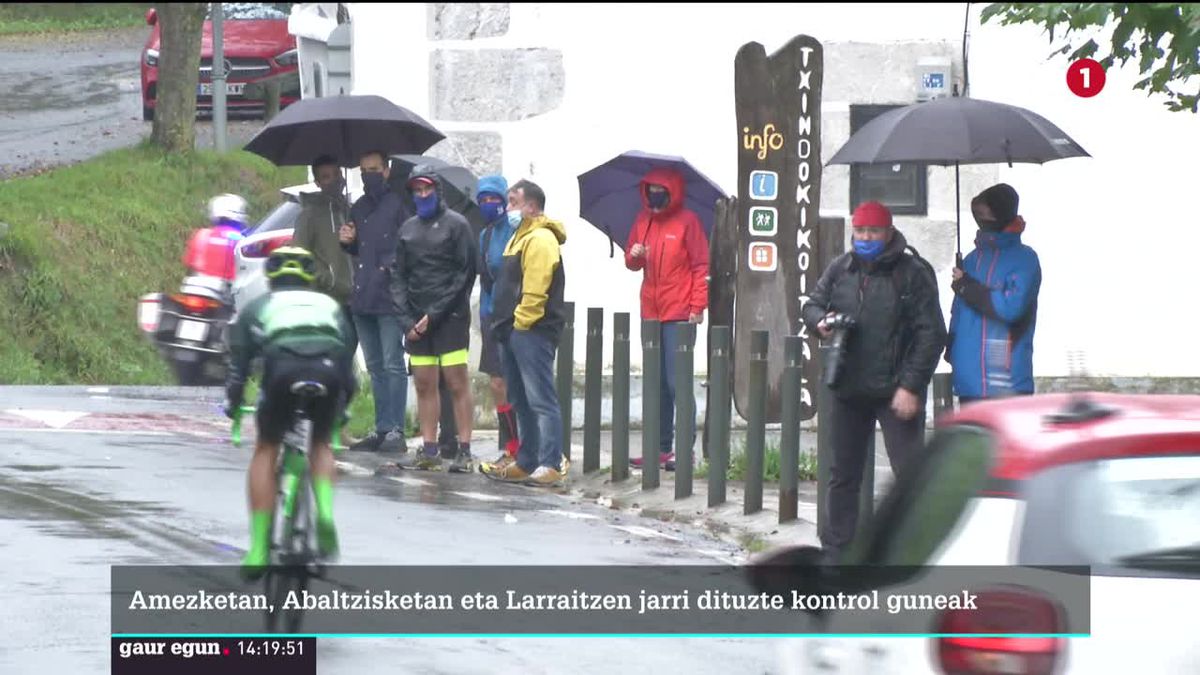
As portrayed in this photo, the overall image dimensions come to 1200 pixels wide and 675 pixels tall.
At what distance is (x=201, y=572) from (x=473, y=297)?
24.4 ft

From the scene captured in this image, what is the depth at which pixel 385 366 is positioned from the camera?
15586mm

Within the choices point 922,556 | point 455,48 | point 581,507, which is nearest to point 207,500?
point 581,507

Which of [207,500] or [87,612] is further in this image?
[207,500]

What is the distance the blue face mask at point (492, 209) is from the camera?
1459cm

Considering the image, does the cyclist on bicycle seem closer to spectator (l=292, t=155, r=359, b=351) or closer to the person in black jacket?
the person in black jacket

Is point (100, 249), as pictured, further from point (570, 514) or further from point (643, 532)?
point (643, 532)

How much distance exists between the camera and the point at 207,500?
12.9m

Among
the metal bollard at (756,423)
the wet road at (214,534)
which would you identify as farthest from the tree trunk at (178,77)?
the metal bollard at (756,423)

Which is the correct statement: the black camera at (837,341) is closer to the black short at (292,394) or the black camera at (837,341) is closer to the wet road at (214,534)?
the wet road at (214,534)

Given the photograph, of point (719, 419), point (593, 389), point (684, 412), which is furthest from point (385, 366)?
point (719, 419)

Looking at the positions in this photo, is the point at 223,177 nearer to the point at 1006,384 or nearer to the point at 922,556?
the point at 1006,384

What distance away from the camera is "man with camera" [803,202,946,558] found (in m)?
11.1

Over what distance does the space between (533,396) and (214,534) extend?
310 cm

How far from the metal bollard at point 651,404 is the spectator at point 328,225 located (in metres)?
2.38
